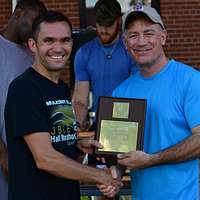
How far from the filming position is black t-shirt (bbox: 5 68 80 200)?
3105mm

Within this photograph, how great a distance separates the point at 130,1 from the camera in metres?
9.59

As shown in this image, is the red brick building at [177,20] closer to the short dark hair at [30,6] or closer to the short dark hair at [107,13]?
the short dark hair at [107,13]

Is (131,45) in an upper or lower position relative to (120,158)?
upper

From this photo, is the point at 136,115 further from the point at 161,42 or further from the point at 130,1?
the point at 130,1

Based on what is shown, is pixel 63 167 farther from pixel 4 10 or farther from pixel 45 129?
pixel 4 10

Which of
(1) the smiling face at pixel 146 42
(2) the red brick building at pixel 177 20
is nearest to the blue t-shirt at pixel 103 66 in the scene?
(1) the smiling face at pixel 146 42

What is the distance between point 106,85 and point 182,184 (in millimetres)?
2057

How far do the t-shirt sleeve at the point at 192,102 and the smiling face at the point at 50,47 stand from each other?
2.11ft

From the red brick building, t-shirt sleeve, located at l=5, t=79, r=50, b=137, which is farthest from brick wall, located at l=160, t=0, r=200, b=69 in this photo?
t-shirt sleeve, located at l=5, t=79, r=50, b=137

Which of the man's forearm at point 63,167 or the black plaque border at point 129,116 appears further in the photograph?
the black plaque border at point 129,116

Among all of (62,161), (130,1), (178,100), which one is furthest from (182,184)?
(130,1)

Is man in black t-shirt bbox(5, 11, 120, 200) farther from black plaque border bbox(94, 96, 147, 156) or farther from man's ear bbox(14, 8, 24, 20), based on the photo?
man's ear bbox(14, 8, 24, 20)

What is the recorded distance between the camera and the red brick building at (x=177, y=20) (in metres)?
9.58

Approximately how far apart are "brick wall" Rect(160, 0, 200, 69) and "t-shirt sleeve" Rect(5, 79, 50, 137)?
678 centimetres
